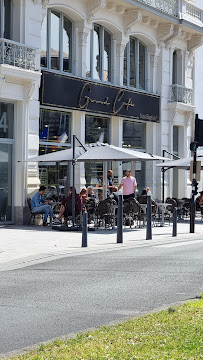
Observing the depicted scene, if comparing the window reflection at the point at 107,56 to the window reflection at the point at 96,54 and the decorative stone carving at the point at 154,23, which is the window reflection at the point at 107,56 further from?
the decorative stone carving at the point at 154,23

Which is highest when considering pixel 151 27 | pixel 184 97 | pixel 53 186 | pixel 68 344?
pixel 151 27

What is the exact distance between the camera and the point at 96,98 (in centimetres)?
2669

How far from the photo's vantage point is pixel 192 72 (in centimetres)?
3391

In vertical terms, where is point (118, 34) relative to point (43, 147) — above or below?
above

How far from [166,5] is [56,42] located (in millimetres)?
6944

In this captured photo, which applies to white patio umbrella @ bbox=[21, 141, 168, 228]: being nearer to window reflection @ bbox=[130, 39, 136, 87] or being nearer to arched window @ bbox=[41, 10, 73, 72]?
arched window @ bbox=[41, 10, 73, 72]

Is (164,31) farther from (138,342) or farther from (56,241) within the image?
(138,342)

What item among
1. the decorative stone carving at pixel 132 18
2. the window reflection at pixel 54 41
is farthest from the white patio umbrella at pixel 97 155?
the decorative stone carving at pixel 132 18

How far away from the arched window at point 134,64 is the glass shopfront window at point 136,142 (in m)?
1.53

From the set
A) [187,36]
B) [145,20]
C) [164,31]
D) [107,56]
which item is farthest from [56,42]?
[187,36]

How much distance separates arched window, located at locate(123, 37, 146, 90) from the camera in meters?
29.2

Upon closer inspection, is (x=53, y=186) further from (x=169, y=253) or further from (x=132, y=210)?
(x=169, y=253)

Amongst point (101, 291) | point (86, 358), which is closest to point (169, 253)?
point (101, 291)

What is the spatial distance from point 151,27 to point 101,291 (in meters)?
22.3
